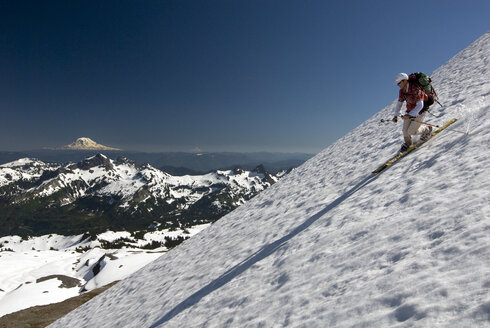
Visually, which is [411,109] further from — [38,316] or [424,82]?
[38,316]

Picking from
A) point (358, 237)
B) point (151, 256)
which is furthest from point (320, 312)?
point (151, 256)

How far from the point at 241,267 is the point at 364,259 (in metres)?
4.54

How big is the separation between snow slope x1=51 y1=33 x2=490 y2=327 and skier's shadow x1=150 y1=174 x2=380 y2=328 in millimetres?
58

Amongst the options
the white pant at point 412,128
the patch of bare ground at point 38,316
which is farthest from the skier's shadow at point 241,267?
the patch of bare ground at point 38,316

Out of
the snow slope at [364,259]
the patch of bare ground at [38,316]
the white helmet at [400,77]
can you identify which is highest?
the white helmet at [400,77]

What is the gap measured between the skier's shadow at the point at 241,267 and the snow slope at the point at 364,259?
6cm

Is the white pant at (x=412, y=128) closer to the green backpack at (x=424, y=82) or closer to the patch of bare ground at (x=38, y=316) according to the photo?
the green backpack at (x=424, y=82)

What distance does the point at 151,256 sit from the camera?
94.5 meters

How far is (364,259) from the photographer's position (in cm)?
539

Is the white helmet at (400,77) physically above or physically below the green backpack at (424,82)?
above

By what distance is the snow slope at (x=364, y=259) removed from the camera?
390 cm

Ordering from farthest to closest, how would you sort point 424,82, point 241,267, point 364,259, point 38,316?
point 38,316 < point 424,82 < point 241,267 < point 364,259

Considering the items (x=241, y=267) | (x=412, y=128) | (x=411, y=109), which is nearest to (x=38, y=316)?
(x=241, y=267)

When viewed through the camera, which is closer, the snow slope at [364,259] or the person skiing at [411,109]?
the snow slope at [364,259]
